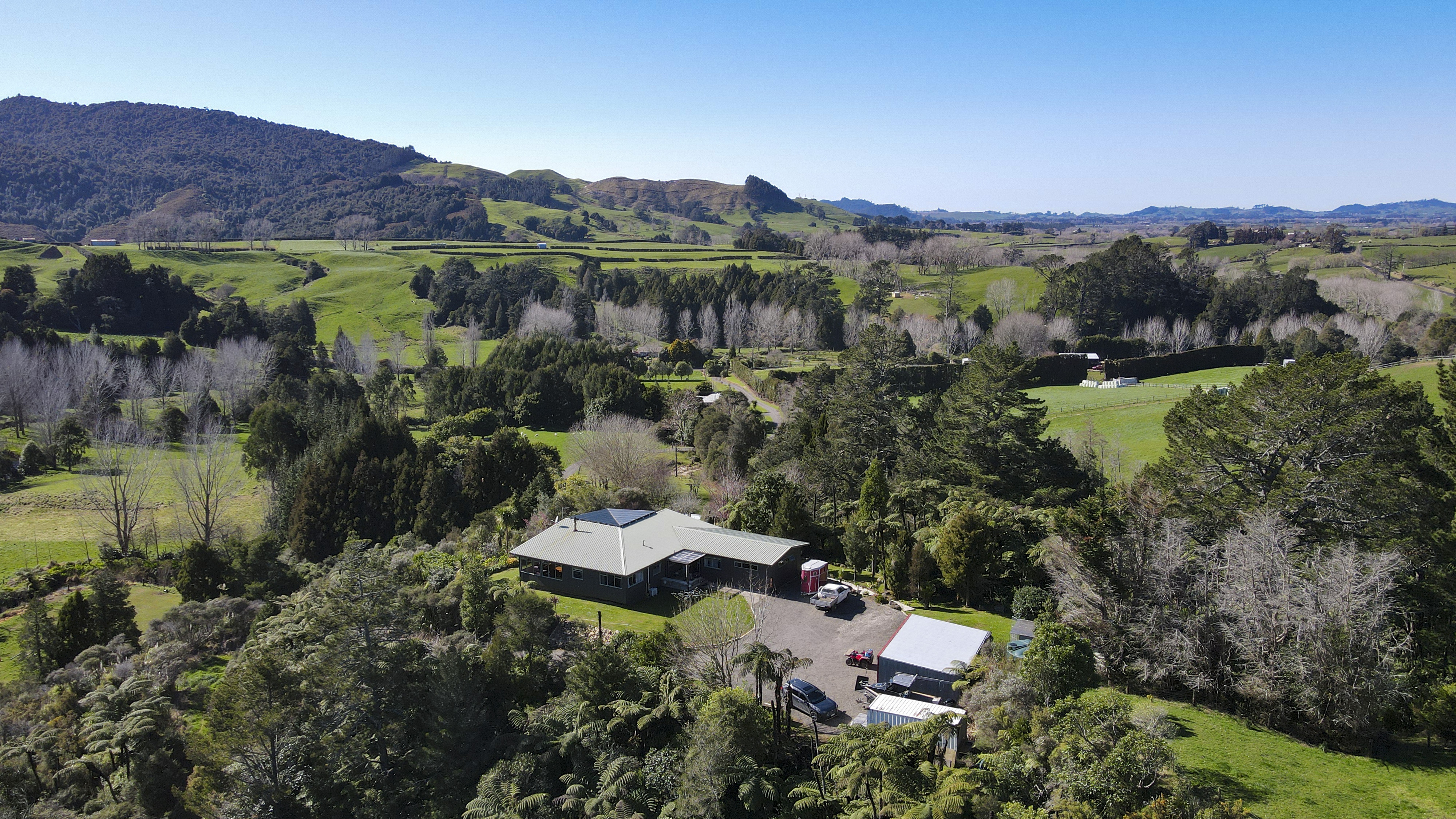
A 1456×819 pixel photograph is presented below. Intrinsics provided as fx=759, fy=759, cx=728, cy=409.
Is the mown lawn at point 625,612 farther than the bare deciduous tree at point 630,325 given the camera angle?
No

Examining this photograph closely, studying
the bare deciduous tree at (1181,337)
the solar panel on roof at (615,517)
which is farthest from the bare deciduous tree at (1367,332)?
the solar panel on roof at (615,517)

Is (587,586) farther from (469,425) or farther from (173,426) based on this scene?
(173,426)

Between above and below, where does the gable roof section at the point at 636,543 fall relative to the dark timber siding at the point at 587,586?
above

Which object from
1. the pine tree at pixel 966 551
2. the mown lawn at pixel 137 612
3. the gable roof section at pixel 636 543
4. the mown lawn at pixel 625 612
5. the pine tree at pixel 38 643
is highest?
the pine tree at pixel 966 551

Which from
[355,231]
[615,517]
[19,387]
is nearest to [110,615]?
[615,517]

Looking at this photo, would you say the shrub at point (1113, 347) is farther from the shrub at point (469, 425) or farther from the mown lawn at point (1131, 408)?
the shrub at point (469, 425)

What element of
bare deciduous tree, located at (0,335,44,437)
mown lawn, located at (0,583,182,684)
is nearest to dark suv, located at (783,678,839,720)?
mown lawn, located at (0,583,182,684)
